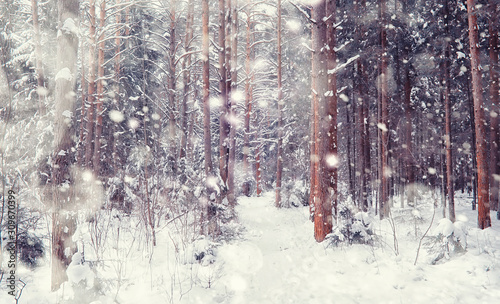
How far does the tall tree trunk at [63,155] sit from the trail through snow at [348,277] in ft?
7.16

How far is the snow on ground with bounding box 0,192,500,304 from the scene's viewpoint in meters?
3.77

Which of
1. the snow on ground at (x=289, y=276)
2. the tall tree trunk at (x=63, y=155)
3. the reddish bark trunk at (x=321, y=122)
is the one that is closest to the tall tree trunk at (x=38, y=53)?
the snow on ground at (x=289, y=276)

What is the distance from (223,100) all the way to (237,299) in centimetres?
647

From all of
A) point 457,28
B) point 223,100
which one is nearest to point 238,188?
point 223,100

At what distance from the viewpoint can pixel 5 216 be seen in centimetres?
507

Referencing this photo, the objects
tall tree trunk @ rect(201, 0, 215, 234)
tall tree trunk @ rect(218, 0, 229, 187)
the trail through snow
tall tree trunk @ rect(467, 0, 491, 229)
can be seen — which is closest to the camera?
the trail through snow

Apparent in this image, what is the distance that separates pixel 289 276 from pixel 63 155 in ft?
14.0

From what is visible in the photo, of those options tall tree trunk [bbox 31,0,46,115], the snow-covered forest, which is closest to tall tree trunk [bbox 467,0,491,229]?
the snow-covered forest

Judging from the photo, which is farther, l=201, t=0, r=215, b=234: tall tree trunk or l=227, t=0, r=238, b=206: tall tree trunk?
l=227, t=0, r=238, b=206: tall tree trunk

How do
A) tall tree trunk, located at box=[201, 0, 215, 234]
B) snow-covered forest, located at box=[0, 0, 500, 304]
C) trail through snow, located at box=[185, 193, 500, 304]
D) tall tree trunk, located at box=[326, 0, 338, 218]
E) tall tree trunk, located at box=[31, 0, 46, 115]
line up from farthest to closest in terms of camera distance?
tall tree trunk, located at box=[31, 0, 46, 115] < tall tree trunk, located at box=[201, 0, 215, 234] < tall tree trunk, located at box=[326, 0, 338, 218] < snow-covered forest, located at box=[0, 0, 500, 304] < trail through snow, located at box=[185, 193, 500, 304]

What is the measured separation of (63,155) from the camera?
4.14m

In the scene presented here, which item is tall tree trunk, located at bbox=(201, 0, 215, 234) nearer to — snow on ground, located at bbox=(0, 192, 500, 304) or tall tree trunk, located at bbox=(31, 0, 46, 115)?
snow on ground, located at bbox=(0, 192, 500, 304)

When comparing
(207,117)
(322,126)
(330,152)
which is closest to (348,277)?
(330,152)

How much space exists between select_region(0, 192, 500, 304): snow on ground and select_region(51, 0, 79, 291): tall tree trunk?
13.3 inches
